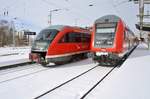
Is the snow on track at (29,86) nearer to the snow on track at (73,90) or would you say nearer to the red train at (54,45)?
the snow on track at (73,90)

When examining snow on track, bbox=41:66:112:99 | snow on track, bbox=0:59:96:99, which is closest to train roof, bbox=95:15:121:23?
snow on track, bbox=0:59:96:99

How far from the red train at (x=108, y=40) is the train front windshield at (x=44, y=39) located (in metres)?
2.88

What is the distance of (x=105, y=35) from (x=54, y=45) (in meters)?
3.52

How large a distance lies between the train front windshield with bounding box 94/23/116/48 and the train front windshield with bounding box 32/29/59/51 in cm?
284

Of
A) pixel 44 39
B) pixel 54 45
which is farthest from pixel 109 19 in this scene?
pixel 44 39

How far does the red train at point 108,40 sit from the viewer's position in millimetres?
15180

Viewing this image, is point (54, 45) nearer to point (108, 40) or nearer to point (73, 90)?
point (108, 40)

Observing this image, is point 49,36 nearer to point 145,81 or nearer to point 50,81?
point 50,81

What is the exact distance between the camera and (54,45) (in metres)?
14.7

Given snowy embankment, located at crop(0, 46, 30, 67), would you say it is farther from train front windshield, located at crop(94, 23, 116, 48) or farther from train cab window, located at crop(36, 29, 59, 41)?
train front windshield, located at crop(94, 23, 116, 48)

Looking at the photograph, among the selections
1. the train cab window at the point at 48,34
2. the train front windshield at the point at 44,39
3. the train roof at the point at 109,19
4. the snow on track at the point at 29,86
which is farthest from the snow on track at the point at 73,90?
the train roof at the point at 109,19

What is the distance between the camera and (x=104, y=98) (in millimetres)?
7387

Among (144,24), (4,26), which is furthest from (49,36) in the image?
(4,26)

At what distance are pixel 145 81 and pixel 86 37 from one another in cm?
1193
